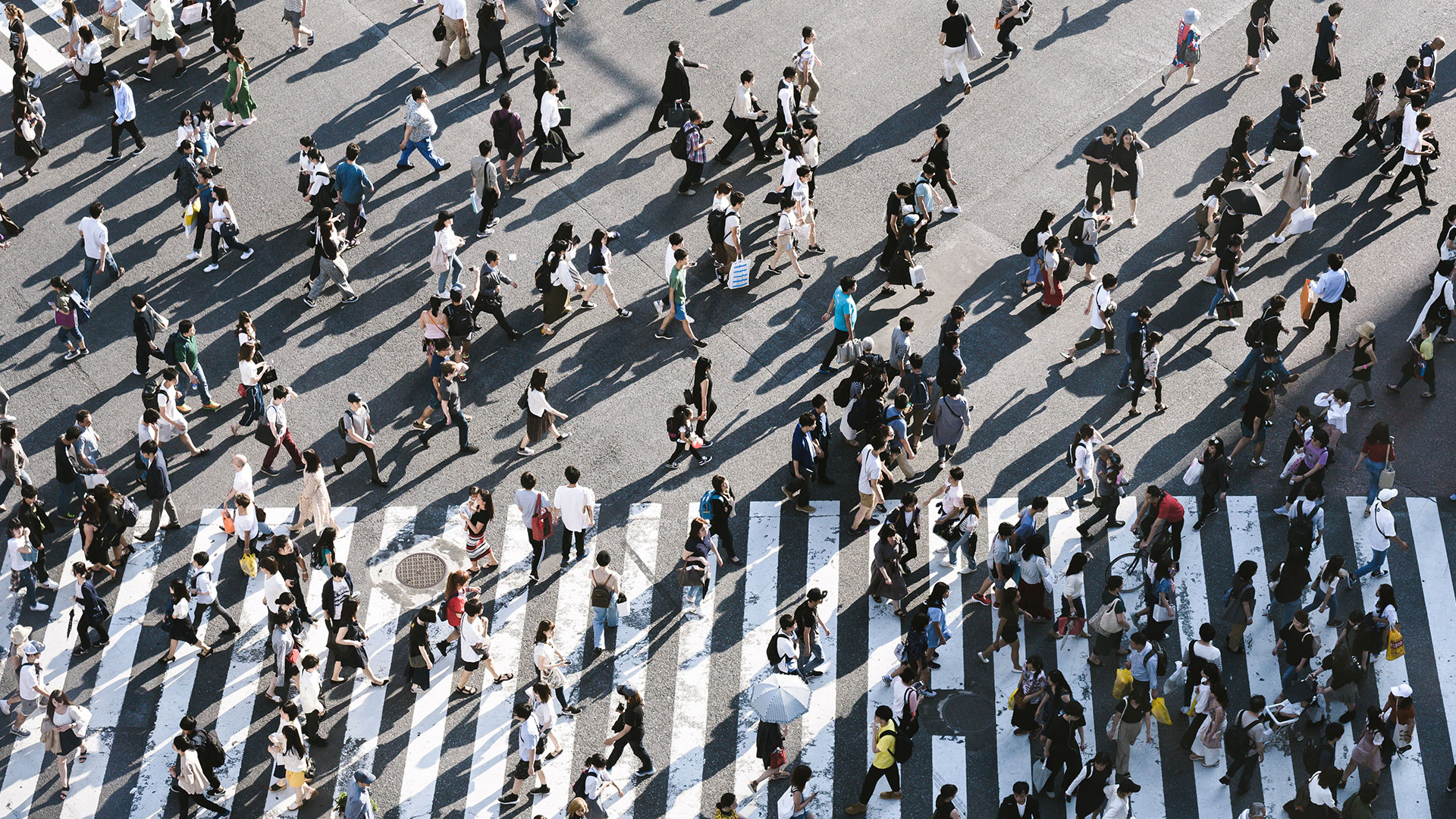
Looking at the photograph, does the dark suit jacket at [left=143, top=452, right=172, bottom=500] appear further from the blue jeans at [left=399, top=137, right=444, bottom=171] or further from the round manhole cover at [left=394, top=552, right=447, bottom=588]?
the blue jeans at [left=399, top=137, right=444, bottom=171]

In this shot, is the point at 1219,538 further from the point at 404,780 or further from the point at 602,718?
the point at 404,780

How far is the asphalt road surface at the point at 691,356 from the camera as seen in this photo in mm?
21516

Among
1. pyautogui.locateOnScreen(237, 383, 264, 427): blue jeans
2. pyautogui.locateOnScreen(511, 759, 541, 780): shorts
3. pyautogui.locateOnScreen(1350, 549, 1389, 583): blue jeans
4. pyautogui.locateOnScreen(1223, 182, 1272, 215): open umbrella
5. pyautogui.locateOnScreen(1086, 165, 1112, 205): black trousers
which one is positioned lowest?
pyautogui.locateOnScreen(511, 759, 541, 780): shorts

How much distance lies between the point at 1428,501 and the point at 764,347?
9.96 meters

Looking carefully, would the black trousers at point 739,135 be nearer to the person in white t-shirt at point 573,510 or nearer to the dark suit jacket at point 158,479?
the person in white t-shirt at point 573,510

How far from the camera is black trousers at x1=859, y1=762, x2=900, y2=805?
20094 mm

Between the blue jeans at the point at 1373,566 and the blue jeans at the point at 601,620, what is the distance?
9.86m

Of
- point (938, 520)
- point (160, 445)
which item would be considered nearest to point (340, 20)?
point (160, 445)

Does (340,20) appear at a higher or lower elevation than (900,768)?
higher

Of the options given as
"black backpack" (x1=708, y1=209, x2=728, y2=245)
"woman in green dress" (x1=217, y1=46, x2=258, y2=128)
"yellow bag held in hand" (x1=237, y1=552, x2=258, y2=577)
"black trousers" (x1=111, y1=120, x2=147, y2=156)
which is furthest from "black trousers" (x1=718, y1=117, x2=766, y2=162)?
"yellow bag held in hand" (x1=237, y1=552, x2=258, y2=577)

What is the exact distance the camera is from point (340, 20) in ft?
108

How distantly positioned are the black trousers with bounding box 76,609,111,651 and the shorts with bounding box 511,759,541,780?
238 inches

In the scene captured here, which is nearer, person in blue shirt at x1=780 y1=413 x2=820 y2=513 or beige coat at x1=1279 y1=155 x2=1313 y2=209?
person in blue shirt at x1=780 y1=413 x2=820 y2=513

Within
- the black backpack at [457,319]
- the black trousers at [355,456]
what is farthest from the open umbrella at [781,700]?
the black backpack at [457,319]
